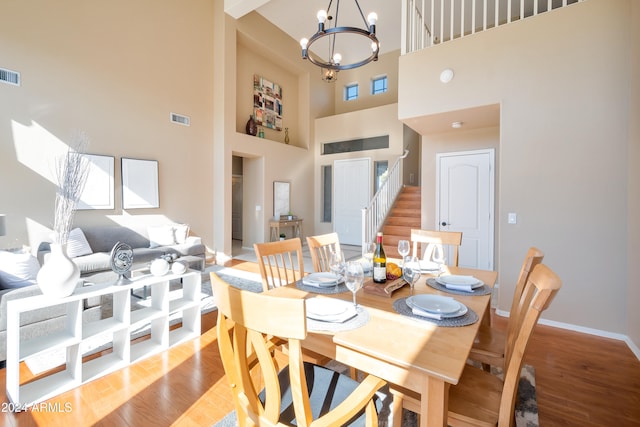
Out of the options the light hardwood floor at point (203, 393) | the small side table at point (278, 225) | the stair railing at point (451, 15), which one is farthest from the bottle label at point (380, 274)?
the small side table at point (278, 225)

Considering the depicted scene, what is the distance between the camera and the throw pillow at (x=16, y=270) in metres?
2.58

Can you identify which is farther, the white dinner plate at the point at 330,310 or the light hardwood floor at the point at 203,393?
the light hardwood floor at the point at 203,393

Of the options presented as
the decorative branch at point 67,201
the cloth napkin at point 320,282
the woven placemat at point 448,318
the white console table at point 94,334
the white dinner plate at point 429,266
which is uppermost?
the decorative branch at point 67,201

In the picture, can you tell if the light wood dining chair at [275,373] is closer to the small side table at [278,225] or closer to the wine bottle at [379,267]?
the wine bottle at [379,267]

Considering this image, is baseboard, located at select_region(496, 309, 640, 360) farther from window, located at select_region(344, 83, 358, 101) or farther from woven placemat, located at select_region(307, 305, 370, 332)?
window, located at select_region(344, 83, 358, 101)

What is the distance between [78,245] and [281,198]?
423 cm

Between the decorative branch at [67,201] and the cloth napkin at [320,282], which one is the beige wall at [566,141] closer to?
the cloth napkin at [320,282]

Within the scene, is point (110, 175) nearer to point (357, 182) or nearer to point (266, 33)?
point (266, 33)

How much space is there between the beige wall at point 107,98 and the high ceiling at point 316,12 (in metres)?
1.19

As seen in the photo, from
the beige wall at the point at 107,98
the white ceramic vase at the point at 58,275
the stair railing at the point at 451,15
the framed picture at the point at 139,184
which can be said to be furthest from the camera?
the framed picture at the point at 139,184

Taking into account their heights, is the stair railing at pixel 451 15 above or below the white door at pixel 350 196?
above

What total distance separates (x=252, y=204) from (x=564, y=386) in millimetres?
6494

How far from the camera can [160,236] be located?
5.10m

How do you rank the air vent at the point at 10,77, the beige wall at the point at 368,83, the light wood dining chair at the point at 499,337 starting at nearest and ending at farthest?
the light wood dining chair at the point at 499,337 < the air vent at the point at 10,77 < the beige wall at the point at 368,83
